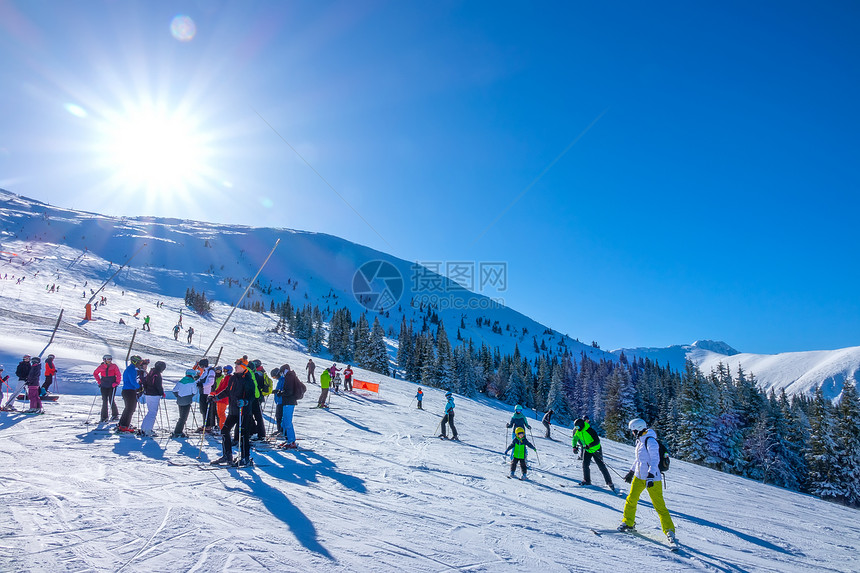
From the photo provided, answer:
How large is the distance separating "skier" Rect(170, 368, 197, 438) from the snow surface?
70 centimetres

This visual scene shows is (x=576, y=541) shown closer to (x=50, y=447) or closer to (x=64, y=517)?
(x=64, y=517)

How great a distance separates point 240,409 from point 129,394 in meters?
4.84

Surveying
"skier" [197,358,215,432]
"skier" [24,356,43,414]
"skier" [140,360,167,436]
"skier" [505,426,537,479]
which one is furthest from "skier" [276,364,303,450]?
"skier" [24,356,43,414]

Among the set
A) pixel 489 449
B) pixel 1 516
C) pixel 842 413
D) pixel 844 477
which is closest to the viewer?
pixel 1 516

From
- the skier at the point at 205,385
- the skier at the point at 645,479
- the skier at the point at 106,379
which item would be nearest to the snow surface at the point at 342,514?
the skier at the point at 645,479

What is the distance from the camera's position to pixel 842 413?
35.3 meters

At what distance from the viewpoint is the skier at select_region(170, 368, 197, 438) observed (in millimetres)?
10656

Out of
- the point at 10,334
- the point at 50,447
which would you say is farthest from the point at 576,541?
the point at 10,334

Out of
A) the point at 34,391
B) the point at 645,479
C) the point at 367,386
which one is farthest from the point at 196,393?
the point at 367,386

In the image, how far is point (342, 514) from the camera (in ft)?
21.5

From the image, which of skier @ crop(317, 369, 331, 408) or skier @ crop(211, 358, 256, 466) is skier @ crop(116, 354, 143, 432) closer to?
skier @ crop(211, 358, 256, 466)

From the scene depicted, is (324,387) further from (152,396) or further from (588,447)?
(588,447)

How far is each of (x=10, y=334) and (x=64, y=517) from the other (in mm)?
24137

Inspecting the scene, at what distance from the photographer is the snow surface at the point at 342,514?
4883mm
